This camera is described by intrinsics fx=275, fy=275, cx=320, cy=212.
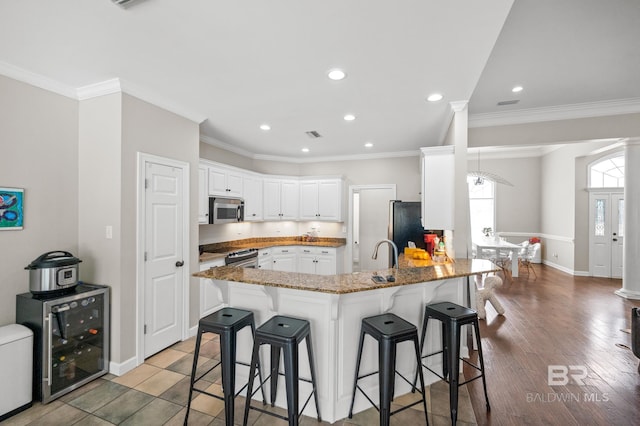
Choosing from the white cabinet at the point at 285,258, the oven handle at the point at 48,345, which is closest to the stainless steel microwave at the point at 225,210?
the white cabinet at the point at 285,258

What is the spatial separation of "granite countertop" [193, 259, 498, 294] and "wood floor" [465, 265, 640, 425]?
1.06m

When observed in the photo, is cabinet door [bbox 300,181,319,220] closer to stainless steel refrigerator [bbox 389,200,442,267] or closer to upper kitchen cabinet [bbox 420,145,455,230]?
stainless steel refrigerator [bbox 389,200,442,267]

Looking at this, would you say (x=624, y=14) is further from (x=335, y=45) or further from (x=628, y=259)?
(x=628, y=259)

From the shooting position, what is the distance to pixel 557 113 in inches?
144

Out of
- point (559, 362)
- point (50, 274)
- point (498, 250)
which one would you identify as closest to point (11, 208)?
point (50, 274)

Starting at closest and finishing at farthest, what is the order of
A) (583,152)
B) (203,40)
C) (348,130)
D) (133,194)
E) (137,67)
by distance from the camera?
(203,40) < (137,67) < (133,194) < (348,130) < (583,152)

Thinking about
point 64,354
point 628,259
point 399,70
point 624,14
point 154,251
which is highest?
point 624,14

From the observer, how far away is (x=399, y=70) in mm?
2410

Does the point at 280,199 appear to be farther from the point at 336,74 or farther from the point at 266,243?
the point at 336,74

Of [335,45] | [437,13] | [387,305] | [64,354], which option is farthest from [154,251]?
[437,13]

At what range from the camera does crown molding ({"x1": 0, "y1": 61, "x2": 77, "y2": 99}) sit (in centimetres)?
236

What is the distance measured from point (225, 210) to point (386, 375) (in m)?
3.44

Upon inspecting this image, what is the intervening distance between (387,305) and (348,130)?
2.82 metres

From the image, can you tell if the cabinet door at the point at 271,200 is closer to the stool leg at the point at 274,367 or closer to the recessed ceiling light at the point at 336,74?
the recessed ceiling light at the point at 336,74
